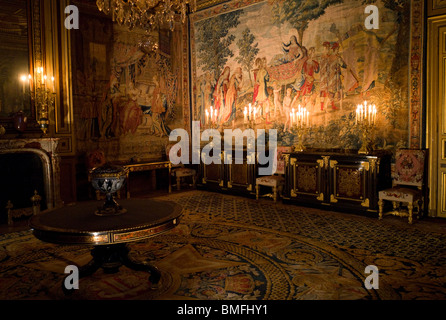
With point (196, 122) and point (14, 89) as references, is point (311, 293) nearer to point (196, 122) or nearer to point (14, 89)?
point (14, 89)

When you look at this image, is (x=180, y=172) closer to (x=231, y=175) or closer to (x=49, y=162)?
(x=231, y=175)

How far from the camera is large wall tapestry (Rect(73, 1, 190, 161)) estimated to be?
7.70 metres

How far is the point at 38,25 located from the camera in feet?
21.2

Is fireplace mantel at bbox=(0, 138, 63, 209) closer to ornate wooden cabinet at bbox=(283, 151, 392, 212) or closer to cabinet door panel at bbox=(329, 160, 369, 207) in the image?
ornate wooden cabinet at bbox=(283, 151, 392, 212)

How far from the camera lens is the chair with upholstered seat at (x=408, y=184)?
543 cm

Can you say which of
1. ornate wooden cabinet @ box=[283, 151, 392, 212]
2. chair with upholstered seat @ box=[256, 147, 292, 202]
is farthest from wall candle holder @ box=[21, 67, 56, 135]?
ornate wooden cabinet @ box=[283, 151, 392, 212]

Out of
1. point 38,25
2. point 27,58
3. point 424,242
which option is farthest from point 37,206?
point 424,242

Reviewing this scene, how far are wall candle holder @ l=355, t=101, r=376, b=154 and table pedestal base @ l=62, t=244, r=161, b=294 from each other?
163 inches

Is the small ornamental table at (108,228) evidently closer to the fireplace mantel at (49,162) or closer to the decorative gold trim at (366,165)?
the fireplace mantel at (49,162)

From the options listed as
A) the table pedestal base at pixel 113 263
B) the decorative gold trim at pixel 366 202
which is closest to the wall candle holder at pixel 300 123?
the decorative gold trim at pixel 366 202

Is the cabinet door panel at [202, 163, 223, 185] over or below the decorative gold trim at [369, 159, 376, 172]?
below

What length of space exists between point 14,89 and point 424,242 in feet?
22.0

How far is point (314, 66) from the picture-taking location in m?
7.02

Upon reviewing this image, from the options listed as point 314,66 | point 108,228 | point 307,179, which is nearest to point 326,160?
point 307,179
